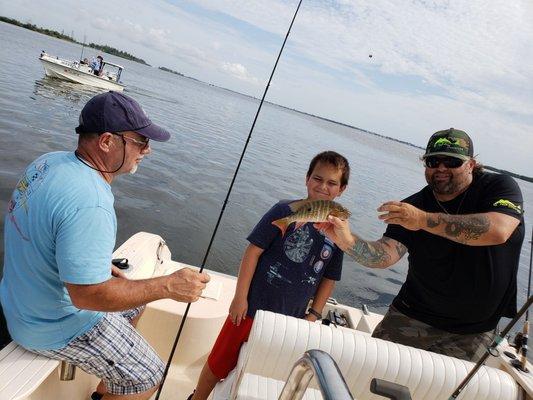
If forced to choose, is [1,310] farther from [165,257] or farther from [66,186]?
[165,257]

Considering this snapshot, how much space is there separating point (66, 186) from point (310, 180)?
5.69ft

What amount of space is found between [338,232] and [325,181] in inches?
17.0

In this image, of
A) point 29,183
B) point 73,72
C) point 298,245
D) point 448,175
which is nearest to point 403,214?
point 448,175

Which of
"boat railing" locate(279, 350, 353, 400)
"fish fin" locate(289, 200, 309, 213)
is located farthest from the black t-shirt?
"boat railing" locate(279, 350, 353, 400)

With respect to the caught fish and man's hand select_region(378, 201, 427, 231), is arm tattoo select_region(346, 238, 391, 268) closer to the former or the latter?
the caught fish

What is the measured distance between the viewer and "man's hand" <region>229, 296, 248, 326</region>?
113 inches

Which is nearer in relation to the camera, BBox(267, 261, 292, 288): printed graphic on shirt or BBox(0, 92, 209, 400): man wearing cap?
BBox(0, 92, 209, 400): man wearing cap

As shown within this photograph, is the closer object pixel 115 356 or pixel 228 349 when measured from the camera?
pixel 115 356

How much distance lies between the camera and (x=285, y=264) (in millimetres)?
2857

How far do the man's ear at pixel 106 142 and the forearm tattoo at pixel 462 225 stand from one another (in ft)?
6.52

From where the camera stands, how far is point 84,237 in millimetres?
1893

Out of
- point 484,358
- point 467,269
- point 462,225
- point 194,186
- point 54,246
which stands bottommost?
point 194,186

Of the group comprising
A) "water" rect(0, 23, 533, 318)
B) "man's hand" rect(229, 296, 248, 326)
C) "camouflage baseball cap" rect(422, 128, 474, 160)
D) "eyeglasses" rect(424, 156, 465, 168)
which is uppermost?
"camouflage baseball cap" rect(422, 128, 474, 160)

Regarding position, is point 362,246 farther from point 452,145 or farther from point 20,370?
point 20,370
